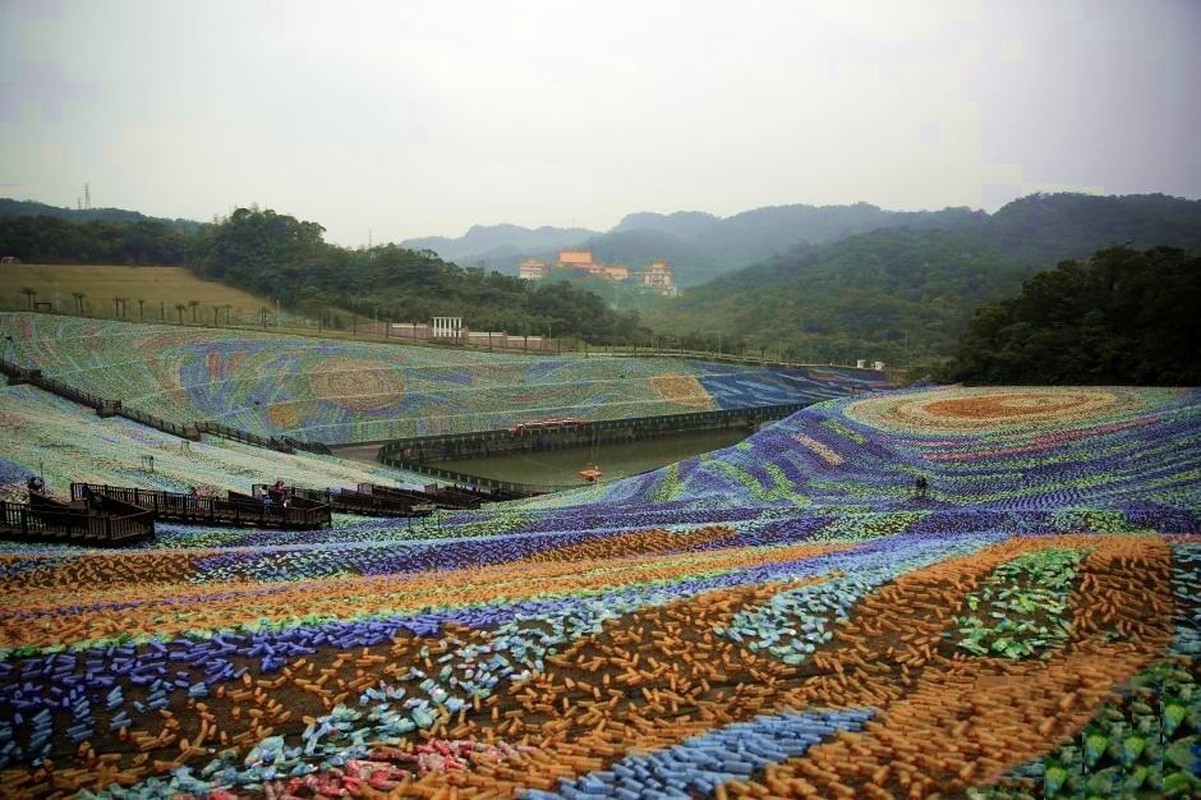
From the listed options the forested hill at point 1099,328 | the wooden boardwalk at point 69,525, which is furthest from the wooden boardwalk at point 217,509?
the forested hill at point 1099,328

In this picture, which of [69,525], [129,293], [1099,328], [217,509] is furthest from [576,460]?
[129,293]

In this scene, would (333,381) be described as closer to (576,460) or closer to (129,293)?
(576,460)

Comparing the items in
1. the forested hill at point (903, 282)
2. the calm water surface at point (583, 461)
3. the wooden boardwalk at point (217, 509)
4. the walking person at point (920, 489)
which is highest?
the forested hill at point (903, 282)

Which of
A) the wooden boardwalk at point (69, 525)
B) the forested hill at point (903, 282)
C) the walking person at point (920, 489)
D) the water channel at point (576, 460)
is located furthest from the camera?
the forested hill at point (903, 282)

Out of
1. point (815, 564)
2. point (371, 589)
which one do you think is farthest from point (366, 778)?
point (815, 564)

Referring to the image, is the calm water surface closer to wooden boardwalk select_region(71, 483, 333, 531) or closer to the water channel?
the water channel

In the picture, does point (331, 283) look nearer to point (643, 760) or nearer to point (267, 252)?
point (267, 252)

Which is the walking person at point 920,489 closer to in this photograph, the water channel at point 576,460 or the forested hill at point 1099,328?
the water channel at point 576,460
